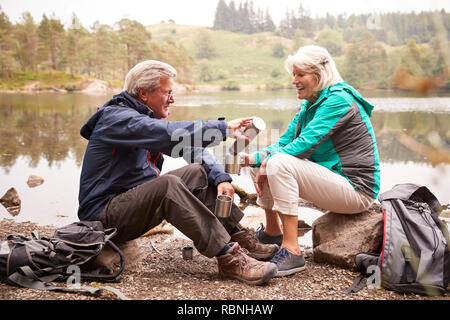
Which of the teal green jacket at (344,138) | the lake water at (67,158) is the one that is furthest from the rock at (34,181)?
the teal green jacket at (344,138)

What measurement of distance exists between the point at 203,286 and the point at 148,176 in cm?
93

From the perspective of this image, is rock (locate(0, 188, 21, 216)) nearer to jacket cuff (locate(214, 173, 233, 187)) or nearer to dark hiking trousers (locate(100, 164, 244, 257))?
dark hiking trousers (locate(100, 164, 244, 257))

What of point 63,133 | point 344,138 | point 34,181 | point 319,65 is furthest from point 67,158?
point 344,138

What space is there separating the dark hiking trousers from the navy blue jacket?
14cm

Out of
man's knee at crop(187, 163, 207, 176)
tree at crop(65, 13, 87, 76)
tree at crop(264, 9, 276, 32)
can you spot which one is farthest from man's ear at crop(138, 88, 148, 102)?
tree at crop(264, 9, 276, 32)

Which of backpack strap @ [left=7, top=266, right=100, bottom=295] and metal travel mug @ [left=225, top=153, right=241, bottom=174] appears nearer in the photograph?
backpack strap @ [left=7, top=266, right=100, bottom=295]

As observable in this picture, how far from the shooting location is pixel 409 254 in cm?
251

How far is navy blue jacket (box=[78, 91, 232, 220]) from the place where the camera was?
2.62 m

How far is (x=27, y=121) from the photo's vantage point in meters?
18.7

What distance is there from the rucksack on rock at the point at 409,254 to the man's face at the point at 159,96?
5.99 feet

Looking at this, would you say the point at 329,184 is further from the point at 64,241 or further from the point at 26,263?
the point at 26,263

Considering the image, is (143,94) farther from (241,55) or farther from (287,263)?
(241,55)
